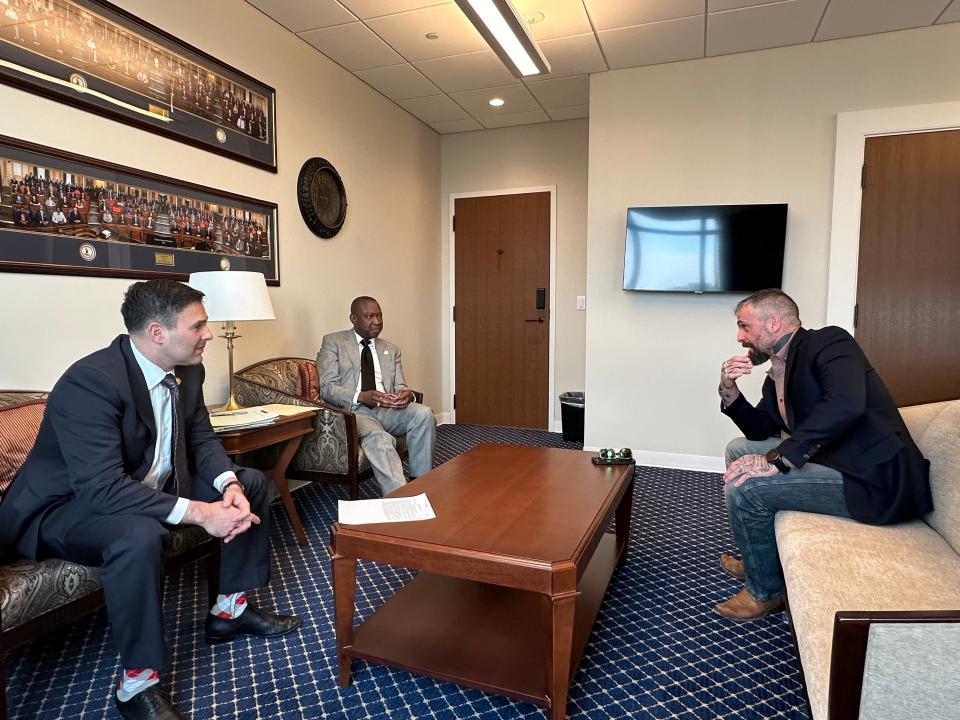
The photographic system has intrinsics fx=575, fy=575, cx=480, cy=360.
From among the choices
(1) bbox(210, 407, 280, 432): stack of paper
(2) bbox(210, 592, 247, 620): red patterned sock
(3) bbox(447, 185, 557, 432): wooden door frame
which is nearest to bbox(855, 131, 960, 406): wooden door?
(3) bbox(447, 185, 557, 432): wooden door frame

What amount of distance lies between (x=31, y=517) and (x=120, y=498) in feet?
0.86

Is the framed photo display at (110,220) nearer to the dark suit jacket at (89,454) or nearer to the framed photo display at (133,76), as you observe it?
the framed photo display at (133,76)

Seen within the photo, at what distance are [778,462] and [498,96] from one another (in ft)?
11.7

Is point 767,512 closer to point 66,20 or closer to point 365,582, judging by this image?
point 365,582

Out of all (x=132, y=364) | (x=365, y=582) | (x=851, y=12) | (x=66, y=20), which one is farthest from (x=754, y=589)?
(x=66, y=20)

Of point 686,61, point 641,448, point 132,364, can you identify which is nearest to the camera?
point 132,364

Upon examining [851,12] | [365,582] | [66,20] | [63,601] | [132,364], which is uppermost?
[851,12]

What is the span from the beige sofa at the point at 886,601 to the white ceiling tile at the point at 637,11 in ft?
7.84

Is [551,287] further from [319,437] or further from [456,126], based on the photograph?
[319,437]

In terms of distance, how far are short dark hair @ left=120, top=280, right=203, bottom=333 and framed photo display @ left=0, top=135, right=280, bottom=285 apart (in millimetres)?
756

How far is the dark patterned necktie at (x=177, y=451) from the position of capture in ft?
6.00

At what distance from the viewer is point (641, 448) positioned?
13.5 ft

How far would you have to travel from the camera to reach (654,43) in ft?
11.7

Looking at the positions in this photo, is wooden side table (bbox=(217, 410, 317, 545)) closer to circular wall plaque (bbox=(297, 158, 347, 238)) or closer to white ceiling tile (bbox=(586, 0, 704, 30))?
circular wall plaque (bbox=(297, 158, 347, 238))
